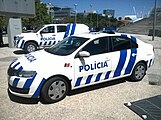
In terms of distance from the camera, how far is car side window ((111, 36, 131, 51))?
17.5ft

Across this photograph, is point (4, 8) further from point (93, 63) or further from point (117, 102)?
point (117, 102)

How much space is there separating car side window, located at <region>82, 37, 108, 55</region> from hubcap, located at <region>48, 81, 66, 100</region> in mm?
1047

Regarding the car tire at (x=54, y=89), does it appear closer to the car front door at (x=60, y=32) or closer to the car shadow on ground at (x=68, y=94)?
the car shadow on ground at (x=68, y=94)

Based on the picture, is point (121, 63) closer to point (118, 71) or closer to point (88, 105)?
point (118, 71)

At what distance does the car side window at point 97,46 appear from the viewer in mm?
4916

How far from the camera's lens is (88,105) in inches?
173

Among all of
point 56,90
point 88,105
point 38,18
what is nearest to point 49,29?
point 56,90

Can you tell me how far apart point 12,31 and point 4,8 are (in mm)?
1641

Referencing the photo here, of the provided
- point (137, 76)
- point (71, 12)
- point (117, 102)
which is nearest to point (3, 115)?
point (117, 102)

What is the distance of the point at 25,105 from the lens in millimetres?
4422

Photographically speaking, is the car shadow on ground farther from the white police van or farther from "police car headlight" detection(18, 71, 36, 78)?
the white police van

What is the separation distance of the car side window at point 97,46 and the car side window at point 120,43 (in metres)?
0.27

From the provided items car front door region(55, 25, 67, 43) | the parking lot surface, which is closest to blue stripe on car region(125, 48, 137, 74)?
the parking lot surface

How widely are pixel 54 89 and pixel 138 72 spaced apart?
2820 mm
